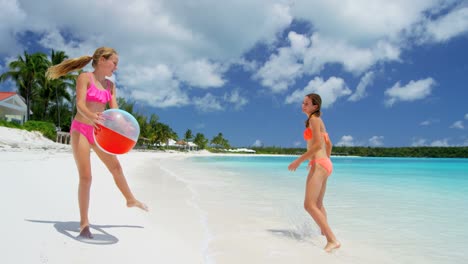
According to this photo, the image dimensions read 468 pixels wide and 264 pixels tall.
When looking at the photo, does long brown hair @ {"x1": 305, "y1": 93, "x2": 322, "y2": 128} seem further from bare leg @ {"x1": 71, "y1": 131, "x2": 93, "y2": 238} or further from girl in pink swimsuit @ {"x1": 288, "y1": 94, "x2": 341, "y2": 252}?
bare leg @ {"x1": 71, "y1": 131, "x2": 93, "y2": 238}

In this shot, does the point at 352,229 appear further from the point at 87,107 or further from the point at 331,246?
the point at 87,107

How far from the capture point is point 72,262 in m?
2.62

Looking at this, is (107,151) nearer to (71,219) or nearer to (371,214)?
(71,219)

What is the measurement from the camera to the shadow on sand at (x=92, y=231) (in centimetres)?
318

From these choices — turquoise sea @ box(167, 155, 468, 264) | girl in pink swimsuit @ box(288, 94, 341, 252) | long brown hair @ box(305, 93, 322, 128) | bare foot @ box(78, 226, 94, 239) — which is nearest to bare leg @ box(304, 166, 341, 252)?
girl in pink swimsuit @ box(288, 94, 341, 252)

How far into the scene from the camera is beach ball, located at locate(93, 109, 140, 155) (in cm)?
312

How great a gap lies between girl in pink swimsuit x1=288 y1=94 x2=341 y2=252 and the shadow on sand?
1.94 meters

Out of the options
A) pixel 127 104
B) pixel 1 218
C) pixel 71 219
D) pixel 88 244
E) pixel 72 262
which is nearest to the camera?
pixel 72 262

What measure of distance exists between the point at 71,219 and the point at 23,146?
819 inches

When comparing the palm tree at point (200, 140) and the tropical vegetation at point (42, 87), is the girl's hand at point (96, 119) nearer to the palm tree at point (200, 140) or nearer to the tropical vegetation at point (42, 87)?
the tropical vegetation at point (42, 87)

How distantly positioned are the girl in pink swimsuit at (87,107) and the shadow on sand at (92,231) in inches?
3.5

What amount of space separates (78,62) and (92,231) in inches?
67.5

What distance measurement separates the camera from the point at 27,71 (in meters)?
42.9

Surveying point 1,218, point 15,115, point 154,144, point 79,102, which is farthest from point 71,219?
point 154,144
